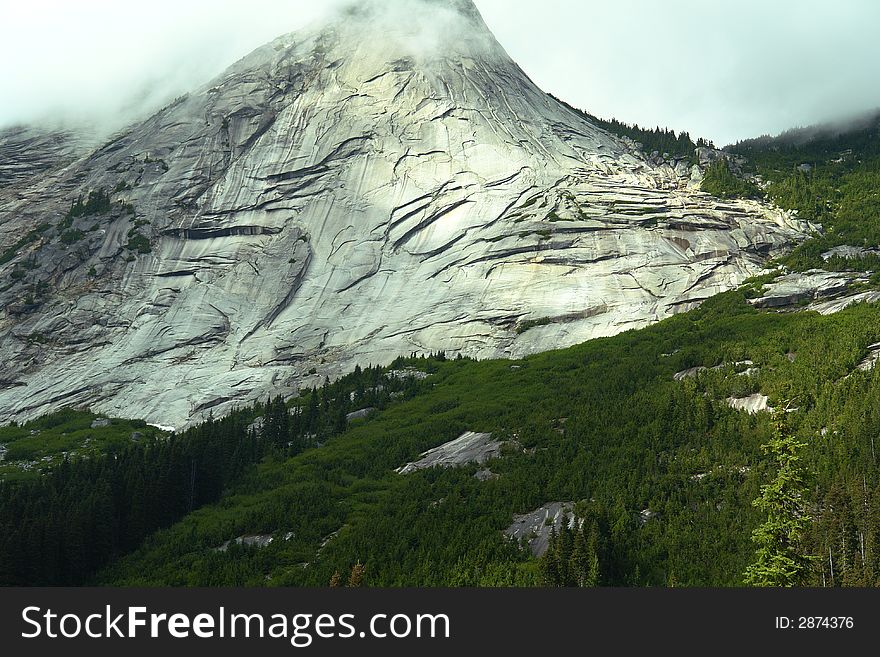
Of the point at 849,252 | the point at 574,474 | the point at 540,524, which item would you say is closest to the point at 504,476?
the point at 574,474

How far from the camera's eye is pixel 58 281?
170 meters

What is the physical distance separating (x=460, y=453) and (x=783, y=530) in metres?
53.3

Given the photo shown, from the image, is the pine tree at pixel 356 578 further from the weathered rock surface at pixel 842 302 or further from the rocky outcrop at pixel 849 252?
the rocky outcrop at pixel 849 252

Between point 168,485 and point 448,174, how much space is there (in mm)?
95704

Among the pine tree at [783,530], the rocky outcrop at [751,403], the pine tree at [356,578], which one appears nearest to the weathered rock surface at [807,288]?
the rocky outcrop at [751,403]

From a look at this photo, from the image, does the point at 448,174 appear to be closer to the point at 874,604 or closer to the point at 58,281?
the point at 58,281

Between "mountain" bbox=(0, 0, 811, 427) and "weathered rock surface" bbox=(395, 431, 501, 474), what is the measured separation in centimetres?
3802

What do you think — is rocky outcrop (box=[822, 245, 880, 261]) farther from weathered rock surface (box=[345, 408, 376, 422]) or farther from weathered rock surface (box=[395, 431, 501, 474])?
weathered rock surface (box=[345, 408, 376, 422])

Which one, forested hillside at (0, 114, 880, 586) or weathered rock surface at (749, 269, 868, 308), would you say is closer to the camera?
forested hillside at (0, 114, 880, 586)

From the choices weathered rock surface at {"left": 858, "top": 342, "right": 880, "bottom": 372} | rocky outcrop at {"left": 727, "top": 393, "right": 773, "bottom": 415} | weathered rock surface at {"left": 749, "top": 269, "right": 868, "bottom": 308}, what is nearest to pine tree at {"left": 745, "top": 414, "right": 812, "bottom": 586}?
rocky outcrop at {"left": 727, "top": 393, "right": 773, "bottom": 415}

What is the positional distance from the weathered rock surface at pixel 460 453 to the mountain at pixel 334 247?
3802cm

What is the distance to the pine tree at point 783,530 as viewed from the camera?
5009cm

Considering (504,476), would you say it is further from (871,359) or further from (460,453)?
(871,359)

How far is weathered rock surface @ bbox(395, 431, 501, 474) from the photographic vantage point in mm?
99625
